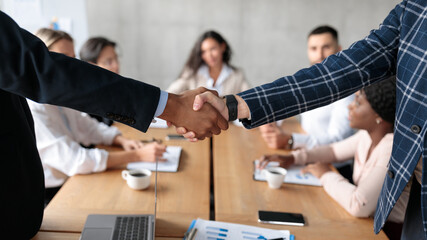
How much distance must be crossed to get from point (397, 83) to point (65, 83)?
940 millimetres

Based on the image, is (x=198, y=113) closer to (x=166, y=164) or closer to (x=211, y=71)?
(x=166, y=164)

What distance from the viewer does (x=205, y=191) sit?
1559mm

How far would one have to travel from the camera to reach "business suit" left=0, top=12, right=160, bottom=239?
36.0 inches

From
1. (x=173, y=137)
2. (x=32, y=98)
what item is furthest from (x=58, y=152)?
(x=32, y=98)

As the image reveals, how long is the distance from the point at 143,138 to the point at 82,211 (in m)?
0.98

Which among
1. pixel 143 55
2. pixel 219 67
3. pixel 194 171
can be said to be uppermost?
pixel 143 55

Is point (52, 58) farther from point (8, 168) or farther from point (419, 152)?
point (419, 152)

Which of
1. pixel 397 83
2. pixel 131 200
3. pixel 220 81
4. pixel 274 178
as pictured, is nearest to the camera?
pixel 397 83

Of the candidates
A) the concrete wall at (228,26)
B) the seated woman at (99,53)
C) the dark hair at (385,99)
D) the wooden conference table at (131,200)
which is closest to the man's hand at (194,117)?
the wooden conference table at (131,200)

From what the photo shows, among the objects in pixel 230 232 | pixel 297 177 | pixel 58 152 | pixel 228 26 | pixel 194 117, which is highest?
pixel 228 26

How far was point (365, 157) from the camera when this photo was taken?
6.01 ft

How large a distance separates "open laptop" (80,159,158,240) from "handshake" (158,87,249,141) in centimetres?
34

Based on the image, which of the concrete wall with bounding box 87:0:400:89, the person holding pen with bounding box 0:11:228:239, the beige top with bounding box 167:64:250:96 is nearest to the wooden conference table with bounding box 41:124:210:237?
the person holding pen with bounding box 0:11:228:239

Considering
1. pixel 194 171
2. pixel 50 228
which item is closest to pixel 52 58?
pixel 50 228
